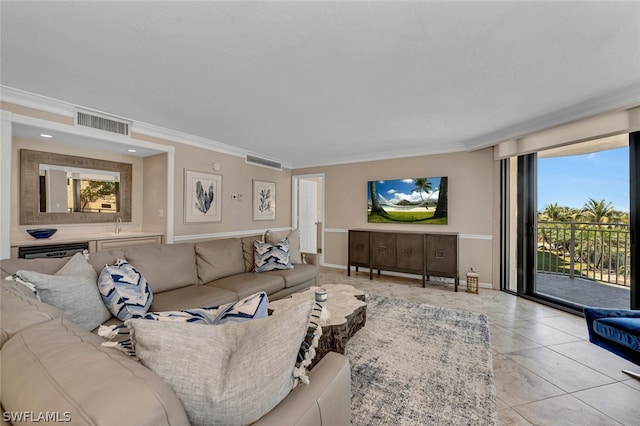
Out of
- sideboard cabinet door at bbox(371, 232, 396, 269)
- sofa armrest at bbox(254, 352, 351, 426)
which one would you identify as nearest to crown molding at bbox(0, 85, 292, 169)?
sideboard cabinet door at bbox(371, 232, 396, 269)

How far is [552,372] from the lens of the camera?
2.06 m

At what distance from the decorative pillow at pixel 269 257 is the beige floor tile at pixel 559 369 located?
8.33 feet

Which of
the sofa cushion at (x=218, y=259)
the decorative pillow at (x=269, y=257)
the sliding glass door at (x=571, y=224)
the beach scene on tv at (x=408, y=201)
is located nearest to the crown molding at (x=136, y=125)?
the sofa cushion at (x=218, y=259)

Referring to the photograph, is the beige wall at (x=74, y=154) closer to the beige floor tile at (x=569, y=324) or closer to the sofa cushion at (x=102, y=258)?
the sofa cushion at (x=102, y=258)

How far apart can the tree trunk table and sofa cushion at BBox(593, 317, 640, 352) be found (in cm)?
172

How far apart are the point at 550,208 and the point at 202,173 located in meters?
5.57

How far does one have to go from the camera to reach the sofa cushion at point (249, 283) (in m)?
2.80

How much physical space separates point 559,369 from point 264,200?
194 inches

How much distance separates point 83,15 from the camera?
159 cm

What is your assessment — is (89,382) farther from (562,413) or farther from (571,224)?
(571,224)

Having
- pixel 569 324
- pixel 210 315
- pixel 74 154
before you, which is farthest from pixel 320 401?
pixel 74 154

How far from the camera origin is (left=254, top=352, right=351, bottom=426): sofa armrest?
2.59ft

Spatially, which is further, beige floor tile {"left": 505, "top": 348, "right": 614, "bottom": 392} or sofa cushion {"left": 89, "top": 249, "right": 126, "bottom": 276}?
sofa cushion {"left": 89, "top": 249, "right": 126, "bottom": 276}

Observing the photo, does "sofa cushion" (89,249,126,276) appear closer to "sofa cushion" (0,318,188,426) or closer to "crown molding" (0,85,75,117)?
"sofa cushion" (0,318,188,426)
